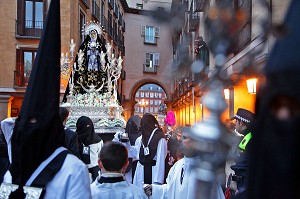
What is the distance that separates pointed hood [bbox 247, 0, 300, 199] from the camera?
2.92 feet

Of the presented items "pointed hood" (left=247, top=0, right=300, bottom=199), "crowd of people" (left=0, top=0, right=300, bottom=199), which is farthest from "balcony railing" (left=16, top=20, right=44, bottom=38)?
"pointed hood" (left=247, top=0, right=300, bottom=199)

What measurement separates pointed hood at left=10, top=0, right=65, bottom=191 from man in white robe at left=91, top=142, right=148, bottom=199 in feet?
1.84

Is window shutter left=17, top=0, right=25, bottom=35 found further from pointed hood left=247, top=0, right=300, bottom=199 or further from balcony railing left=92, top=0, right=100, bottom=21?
pointed hood left=247, top=0, right=300, bottom=199

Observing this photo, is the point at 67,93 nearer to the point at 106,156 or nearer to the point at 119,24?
the point at 106,156

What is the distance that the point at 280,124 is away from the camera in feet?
2.92

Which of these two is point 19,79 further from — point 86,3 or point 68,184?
point 68,184

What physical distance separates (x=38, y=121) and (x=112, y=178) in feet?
2.81

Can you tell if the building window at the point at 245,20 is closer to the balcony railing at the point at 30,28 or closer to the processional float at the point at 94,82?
the processional float at the point at 94,82

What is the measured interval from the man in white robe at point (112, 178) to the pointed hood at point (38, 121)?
0.56m

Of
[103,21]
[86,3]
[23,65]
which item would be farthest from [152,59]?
[23,65]

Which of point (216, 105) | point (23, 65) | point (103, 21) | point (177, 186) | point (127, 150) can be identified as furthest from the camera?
point (103, 21)

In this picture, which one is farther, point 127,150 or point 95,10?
point 95,10

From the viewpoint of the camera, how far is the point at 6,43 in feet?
68.3

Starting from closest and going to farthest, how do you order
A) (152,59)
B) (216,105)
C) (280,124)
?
(280,124) → (216,105) → (152,59)
